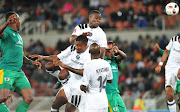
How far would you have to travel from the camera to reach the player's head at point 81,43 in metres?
9.02

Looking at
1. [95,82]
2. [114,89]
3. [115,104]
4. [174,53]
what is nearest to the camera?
[95,82]

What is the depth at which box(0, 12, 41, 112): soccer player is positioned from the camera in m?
9.16

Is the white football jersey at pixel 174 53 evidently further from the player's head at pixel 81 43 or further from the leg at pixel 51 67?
the leg at pixel 51 67

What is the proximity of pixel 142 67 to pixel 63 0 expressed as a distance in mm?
10506

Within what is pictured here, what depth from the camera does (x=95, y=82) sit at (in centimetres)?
803

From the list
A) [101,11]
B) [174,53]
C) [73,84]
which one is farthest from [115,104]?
[101,11]

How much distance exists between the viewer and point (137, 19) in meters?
24.2

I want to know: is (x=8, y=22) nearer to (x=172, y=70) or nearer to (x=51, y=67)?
(x=51, y=67)

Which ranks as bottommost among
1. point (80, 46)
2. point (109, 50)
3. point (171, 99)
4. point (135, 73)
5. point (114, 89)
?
point (135, 73)

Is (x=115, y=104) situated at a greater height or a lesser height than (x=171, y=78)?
lesser

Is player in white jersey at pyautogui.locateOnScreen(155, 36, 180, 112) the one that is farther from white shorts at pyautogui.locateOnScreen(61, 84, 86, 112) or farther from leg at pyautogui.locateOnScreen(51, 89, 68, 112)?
leg at pyautogui.locateOnScreen(51, 89, 68, 112)

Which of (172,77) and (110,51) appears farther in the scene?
(172,77)

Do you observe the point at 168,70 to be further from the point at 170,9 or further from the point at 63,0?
the point at 63,0

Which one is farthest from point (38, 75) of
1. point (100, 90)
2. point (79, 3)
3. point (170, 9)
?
point (100, 90)
